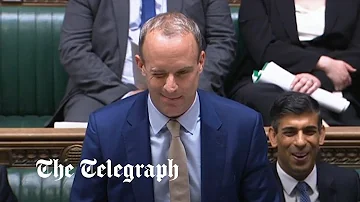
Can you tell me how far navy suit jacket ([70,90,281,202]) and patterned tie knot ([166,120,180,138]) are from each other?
0.04m

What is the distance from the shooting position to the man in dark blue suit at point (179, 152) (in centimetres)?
140

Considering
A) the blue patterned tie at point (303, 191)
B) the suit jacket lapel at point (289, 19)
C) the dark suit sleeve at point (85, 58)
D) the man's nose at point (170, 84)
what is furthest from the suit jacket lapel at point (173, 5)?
the man's nose at point (170, 84)

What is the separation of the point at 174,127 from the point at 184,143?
43 millimetres

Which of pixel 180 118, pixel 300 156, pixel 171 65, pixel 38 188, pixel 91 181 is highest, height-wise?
pixel 171 65

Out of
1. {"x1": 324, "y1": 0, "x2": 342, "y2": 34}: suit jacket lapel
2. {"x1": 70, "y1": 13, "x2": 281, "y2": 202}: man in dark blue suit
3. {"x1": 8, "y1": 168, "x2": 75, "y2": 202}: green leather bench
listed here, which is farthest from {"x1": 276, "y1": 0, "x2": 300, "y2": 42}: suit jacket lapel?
{"x1": 70, "y1": 13, "x2": 281, "y2": 202}: man in dark blue suit

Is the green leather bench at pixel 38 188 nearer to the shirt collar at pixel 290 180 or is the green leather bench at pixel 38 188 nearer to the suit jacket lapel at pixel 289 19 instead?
the shirt collar at pixel 290 180

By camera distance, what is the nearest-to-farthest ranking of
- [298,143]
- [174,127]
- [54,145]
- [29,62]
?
[174,127]
[298,143]
[54,145]
[29,62]

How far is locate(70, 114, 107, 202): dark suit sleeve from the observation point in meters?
1.40

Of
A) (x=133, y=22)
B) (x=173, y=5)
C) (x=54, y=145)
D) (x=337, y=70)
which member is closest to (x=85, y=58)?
(x=133, y=22)

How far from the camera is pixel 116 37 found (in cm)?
247

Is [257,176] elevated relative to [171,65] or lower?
lower

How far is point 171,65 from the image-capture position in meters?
1.31

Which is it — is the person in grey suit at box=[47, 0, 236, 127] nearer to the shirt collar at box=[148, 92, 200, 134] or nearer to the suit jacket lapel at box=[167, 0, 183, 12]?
the suit jacket lapel at box=[167, 0, 183, 12]

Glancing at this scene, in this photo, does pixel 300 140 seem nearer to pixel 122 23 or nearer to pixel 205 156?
pixel 205 156
